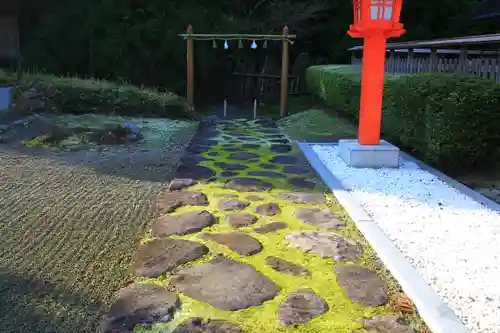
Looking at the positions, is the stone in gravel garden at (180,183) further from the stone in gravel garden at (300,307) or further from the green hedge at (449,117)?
the green hedge at (449,117)

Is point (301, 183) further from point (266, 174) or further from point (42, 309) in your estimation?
point (42, 309)

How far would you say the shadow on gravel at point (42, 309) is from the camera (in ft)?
7.66

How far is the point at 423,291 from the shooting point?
2742mm

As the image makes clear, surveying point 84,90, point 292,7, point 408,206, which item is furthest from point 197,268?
point 292,7

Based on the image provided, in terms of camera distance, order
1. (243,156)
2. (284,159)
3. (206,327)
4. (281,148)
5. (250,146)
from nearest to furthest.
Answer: (206,327), (284,159), (243,156), (281,148), (250,146)

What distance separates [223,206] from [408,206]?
64.4 inches

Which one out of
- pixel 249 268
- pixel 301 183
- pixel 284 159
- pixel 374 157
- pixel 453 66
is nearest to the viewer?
pixel 249 268

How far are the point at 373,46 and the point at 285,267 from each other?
146 inches

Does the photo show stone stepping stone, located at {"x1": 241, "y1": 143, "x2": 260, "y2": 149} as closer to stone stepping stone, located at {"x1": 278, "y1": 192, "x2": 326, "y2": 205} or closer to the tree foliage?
stone stepping stone, located at {"x1": 278, "y1": 192, "x2": 326, "y2": 205}

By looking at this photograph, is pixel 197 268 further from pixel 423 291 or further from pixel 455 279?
pixel 455 279

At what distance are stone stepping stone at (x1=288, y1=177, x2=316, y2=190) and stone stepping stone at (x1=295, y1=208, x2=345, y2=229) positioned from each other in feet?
2.43

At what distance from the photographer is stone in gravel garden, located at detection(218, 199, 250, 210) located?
13.8 feet

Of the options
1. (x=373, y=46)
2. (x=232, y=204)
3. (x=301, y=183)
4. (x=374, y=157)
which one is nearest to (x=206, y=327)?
(x=232, y=204)

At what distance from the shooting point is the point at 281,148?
23.4 feet
